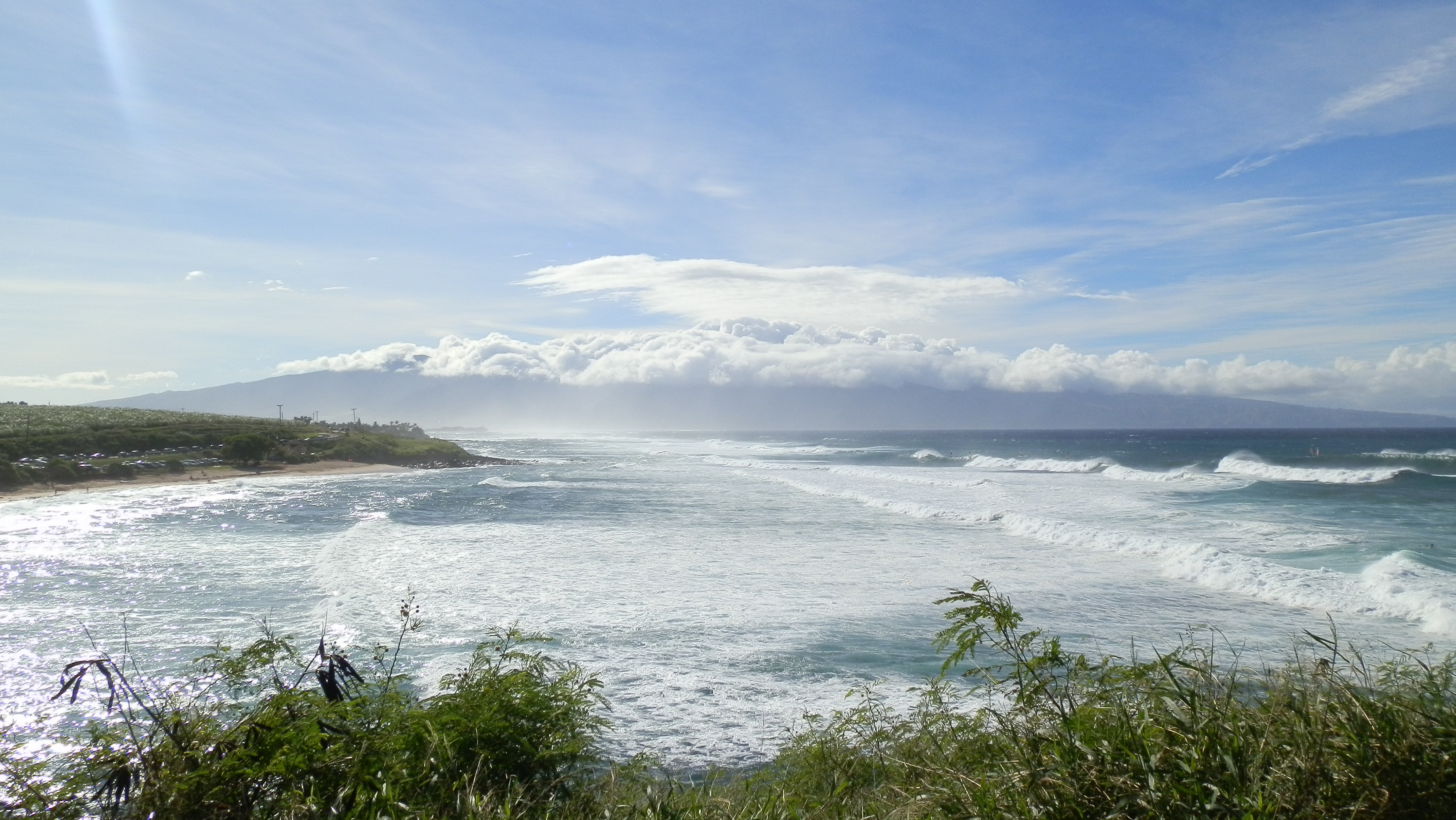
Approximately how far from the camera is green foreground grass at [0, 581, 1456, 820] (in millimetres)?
3088

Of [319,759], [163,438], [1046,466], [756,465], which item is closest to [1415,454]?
[1046,466]

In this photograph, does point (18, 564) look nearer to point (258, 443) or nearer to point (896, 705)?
point (896, 705)

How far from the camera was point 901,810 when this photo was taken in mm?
3570

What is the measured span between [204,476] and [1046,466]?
5553 centimetres

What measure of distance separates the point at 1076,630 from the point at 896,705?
4.67 m

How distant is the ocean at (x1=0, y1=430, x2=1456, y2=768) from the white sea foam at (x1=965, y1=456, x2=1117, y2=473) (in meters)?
15.7

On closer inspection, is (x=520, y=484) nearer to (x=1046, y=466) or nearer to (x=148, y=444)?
(x=148, y=444)

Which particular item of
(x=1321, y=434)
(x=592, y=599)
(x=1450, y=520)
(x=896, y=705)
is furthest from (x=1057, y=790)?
(x=1321, y=434)

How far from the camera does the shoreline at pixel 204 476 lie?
1384 inches

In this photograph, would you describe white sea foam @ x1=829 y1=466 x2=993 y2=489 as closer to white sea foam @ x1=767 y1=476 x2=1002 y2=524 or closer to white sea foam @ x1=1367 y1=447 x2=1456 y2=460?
white sea foam @ x1=767 y1=476 x2=1002 y2=524

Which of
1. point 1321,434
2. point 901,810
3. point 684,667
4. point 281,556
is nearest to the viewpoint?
point 901,810

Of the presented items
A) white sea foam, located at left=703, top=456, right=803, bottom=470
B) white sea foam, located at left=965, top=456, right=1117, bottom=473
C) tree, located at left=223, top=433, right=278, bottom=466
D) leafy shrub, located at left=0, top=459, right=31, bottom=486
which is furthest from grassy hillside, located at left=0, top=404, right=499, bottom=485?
white sea foam, located at left=965, top=456, right=1117, bottom=473

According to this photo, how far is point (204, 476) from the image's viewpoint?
150 ft

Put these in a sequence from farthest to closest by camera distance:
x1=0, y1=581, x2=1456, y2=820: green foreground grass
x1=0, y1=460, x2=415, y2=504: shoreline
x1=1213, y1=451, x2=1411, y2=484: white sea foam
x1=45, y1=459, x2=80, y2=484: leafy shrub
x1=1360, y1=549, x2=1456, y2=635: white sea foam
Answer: x1=1213, y1=451, x2=1411, y2=484: white sea foam, x1=45, y1=459, x2=80, y2=484: leafy shrub, x1=0, y1=460, x2=415, y2=504: shoreline, x1=1360, y1=549, x2=1456, y2=635: white sea foam, x1=0, y1=581, x2=1456, y2=820: green foreground grass
